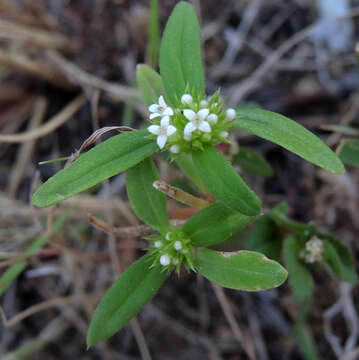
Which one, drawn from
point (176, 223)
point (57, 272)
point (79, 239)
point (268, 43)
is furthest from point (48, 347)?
point (268, 43)

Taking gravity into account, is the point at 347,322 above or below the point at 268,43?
below

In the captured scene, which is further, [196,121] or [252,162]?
[252,162]

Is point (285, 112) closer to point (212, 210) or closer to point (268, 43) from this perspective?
point (268, 43)

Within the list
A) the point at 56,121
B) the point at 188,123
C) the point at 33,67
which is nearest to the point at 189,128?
the point at 188,123

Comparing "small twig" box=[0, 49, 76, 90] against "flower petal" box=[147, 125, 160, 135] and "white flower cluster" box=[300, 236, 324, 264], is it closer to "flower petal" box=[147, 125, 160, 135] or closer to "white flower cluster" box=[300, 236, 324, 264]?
"flower petal" box=[147, 125, 160, 135]

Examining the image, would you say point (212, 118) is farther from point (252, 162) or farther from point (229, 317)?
point (229, 317)

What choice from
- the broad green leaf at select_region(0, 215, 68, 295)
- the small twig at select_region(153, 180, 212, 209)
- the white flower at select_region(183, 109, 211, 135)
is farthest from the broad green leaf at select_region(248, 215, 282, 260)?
the broad green leaf at select_region(0, 215, 68, 295)
